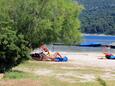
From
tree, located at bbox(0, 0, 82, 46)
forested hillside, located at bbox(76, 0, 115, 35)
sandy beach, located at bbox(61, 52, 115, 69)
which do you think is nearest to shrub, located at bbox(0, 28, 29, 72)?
tree, located at bbox(0, 0, 82, 46)

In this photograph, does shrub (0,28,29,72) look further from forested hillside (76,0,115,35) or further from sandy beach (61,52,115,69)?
forested hillside (76,0,115,35)

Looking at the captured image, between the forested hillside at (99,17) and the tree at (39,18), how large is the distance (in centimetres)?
10620

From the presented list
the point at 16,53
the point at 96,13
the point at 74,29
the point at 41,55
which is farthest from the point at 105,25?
the point at 16,53

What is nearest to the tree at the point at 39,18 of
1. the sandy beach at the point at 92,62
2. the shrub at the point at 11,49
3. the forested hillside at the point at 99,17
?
the shrub at the point at 11,49

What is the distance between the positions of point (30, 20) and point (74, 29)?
749 cm

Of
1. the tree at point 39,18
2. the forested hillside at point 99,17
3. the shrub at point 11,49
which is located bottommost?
the forested hillside at point 99,17

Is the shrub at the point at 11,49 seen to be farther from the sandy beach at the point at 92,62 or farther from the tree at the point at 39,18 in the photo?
the sandy beach at the point at 92,62

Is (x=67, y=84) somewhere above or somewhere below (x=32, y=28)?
below

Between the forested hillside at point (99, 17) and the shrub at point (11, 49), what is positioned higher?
the shrub at point (11, 49)

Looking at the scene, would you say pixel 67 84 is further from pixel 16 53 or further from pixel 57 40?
pixel 57 40

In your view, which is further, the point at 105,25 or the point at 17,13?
the point at 105,25

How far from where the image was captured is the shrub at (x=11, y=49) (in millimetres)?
27562

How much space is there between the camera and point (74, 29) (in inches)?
1438

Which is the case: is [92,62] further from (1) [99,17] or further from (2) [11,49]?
(1) [99,17]
